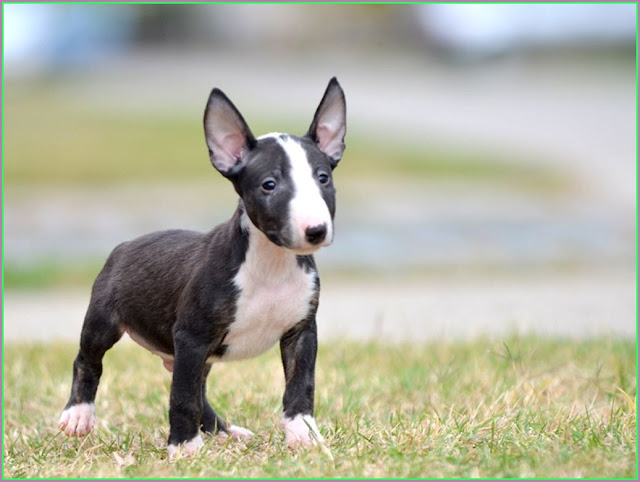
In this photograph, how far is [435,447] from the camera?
4.16m

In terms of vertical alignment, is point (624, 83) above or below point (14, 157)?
above

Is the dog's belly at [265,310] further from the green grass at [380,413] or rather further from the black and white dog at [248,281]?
the green grass at [380,413]

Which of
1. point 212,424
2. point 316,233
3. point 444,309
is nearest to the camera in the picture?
point 316,233

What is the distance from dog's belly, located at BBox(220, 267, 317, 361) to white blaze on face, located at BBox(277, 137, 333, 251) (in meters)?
0.42

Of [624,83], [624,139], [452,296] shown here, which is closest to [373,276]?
[452,296]

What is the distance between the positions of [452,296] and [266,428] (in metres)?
5.18

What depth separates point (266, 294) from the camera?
4.23 metres

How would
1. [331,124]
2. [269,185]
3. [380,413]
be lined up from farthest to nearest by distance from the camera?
[380,413] < [331,124] < [269,185]

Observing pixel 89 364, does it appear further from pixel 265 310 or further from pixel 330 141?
pixel 330 141

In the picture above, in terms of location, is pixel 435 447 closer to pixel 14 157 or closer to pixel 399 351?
pixel 399 351

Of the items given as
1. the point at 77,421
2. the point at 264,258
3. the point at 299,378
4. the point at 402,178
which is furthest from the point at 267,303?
the point at 402,178

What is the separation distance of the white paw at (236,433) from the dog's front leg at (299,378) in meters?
0.37

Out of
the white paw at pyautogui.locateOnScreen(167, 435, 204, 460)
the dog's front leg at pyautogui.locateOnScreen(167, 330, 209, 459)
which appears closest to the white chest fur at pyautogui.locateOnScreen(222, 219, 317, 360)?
the dog's front leg at pyautogui.locateOnScreen(167, 330, 209, 459)

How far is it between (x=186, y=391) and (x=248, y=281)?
0.50 m
